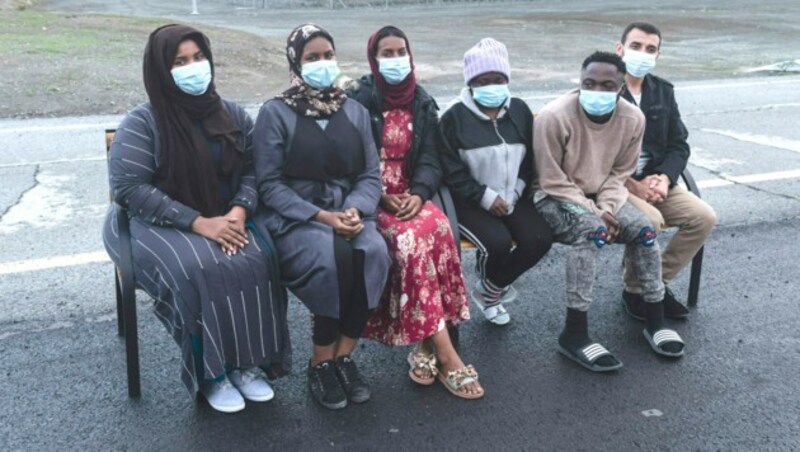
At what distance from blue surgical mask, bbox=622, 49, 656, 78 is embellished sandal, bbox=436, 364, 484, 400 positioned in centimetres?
198

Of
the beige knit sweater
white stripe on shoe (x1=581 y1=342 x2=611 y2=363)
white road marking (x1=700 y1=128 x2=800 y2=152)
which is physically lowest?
white stripe on shoe (x1=581 y1=342 x2=611 y2=363)

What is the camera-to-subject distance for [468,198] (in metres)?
3.99

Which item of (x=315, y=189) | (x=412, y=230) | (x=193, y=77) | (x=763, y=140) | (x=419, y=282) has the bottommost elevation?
(x=763, y=140)

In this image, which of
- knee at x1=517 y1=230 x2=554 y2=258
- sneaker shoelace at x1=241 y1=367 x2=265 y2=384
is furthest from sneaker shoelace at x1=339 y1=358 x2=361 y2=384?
knee at x1=517 y1=230 x2=554 y2=258

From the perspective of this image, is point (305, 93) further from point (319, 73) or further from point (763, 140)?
point (763, 140)

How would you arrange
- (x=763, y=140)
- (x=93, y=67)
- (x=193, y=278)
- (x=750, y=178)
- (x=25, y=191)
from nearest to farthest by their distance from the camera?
(x=193, y=278) → (x=25, y=191) → (x=750, y=178) → (x=763, y=140) → (x=93, y=67)

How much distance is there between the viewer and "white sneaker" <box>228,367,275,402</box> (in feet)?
11.2

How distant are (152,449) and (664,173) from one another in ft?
9.57

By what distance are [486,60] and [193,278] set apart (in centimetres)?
176

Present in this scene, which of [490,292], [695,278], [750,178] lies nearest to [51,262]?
[490,292]

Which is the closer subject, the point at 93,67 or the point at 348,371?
the point at 348,371

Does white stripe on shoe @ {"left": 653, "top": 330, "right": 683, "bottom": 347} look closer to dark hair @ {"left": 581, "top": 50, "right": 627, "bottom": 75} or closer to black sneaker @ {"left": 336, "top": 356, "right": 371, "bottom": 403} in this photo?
dark hair @ {"left": 581, "top": 50, "right": 627, "bottom": 75}

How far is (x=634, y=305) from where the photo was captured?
4.29 meters

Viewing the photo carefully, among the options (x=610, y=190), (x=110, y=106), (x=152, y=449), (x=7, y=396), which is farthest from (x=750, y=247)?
(x=110, y=106)
